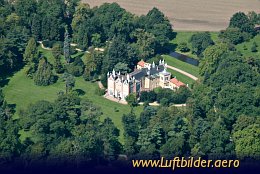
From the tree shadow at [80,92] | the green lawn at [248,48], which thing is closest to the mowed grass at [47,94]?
the tree shadow at [80,92]

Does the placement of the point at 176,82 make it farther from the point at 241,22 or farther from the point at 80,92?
the point at 241,22

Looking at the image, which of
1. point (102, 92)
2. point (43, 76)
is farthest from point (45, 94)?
point (102, 92)

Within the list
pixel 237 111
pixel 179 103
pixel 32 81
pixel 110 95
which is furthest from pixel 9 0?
pixel 237 111

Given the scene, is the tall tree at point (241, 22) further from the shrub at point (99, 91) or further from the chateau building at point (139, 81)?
the shrub at point (99, 91)

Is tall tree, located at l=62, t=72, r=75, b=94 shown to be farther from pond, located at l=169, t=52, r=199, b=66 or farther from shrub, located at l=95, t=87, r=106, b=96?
pond, located at l=169, t=52, r=199, b=66

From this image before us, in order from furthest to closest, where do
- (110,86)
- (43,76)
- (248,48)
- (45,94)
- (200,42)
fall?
(248,48) → (200,42) → (43,76) → (110,86) → (45,94)

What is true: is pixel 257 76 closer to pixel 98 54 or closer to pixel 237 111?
pixel 237 111
